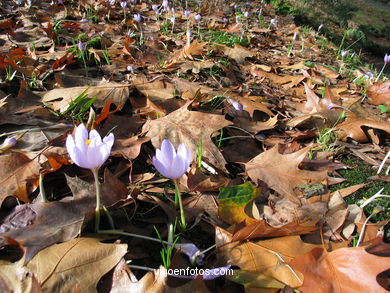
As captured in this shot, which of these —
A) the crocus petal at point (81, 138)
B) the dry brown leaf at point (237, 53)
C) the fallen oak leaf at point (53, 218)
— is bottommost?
the dry brown leaf at point (237, 53)

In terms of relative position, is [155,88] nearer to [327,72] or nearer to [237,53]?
[237,53]

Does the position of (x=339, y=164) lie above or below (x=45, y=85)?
above

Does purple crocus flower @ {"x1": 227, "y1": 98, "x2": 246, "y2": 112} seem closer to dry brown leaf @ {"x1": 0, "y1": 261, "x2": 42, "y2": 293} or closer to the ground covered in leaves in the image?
the ground covered in leaves

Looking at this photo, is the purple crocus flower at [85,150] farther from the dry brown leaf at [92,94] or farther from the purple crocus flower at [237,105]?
the purple crocus flower at [237,105]

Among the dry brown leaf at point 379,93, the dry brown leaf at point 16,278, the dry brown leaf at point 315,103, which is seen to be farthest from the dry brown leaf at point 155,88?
the dry brown leaf at point 379,93

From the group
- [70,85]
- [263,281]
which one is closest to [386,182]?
[263,281]

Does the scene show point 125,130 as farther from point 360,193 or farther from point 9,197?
point 360,193
